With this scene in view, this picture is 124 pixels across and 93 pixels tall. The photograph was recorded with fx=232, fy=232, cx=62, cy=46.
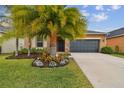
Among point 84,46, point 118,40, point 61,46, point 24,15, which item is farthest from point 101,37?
point 24,15

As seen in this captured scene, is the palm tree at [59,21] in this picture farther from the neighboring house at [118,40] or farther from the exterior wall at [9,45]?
the neighboring house at [118,40]

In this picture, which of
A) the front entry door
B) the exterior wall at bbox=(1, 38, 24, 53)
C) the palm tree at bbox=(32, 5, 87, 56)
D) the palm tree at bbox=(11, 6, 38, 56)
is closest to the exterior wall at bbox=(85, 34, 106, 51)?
the front entry door

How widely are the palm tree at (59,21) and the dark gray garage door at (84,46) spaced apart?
45.8 feet

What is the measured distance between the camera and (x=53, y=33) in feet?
50.3

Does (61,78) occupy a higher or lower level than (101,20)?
lower

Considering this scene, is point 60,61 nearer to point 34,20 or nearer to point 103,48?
point 34,20

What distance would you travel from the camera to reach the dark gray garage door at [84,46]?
2958 cm

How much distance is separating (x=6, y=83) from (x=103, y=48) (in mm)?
20386

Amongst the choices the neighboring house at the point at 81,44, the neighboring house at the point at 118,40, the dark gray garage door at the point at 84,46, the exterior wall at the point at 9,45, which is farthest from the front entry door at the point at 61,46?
the neighboring house at the point at 118,40

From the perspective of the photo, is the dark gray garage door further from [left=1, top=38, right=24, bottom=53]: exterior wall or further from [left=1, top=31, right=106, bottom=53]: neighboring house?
[left=1, top=38, right=24, bottom=53]: exterior wall

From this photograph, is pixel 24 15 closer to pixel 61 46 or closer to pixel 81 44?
pixel 61 46
